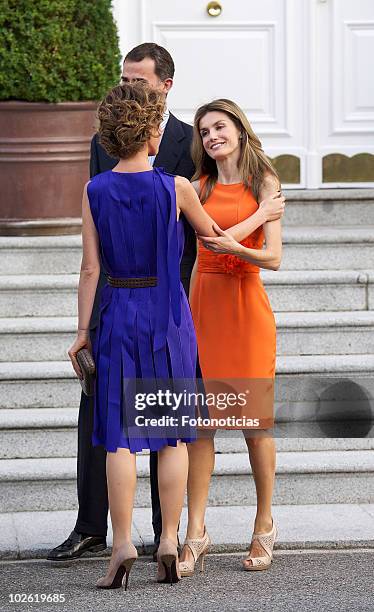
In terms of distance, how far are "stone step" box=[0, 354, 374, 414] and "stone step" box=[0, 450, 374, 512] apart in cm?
40

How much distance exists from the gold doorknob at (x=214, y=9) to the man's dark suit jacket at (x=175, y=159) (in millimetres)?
3084

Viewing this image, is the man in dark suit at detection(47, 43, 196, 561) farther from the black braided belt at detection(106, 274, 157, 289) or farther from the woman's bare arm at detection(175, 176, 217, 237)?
the black braided belt at detection(106, 274, 157, 289)

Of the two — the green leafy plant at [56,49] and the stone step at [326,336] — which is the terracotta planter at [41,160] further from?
the stone step at [326,336]

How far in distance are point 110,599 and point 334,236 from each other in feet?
Result: 10.3

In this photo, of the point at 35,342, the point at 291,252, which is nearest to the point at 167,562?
the point at 35,342

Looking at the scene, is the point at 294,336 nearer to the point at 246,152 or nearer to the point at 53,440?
the point at 53,440

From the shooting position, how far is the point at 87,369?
4.66 meters

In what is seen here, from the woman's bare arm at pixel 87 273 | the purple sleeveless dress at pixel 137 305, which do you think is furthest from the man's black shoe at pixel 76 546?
the woman's bare arm at pixel 87 273

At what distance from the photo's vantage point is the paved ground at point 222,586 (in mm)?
4543

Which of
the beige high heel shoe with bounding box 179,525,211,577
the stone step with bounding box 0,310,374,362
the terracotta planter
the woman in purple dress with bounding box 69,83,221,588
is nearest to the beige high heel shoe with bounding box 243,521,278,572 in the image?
the beige high heel shoe with bounding box 179,525,211,577

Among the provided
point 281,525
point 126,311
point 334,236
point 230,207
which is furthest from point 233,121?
point 334,236

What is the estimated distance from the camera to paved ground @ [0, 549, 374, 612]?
454 cm

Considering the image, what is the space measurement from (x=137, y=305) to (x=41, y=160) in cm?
274

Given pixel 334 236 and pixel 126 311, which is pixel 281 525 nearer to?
pixel 126 311
